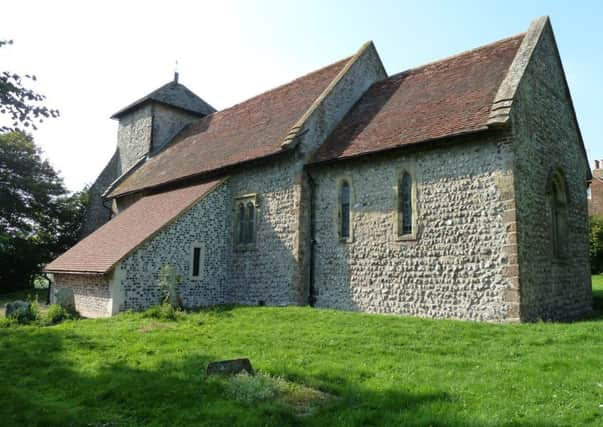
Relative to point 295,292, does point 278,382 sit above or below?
below

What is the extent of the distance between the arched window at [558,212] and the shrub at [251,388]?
11190 millimetres

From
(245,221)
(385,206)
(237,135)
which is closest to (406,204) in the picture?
(385,206)

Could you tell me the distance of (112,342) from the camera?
1058 centimetres

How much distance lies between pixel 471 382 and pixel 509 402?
2.91 feet

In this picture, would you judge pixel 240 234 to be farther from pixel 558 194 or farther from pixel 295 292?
pixel 558 194

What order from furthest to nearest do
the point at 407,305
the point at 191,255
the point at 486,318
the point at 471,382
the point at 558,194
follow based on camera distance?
the point at 191,255
the point at 558,194
the point at 407,305
the point at 486,318
the point at 471,382

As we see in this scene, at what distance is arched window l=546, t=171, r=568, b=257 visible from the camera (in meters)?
14.8

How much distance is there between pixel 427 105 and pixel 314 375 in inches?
430

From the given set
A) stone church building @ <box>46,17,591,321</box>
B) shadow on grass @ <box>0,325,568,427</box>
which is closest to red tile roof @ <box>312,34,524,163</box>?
stone church building @ <box>46,17,591,321</box>

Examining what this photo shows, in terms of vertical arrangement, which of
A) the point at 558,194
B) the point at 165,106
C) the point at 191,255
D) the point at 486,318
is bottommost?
the point at 486,318

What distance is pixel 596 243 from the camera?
97.7ft

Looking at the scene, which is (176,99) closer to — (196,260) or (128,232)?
(128,232)

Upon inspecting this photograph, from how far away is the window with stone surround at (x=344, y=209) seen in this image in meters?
15.9

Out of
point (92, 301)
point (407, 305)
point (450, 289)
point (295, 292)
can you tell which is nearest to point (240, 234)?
point (295, 292)
